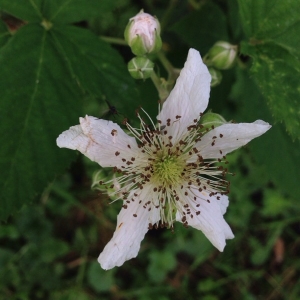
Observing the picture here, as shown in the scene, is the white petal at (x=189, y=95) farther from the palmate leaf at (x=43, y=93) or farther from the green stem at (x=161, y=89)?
the palmate leaf at (x=43, y=93)

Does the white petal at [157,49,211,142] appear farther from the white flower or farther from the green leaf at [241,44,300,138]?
the green leaf at [241,44,300,138]

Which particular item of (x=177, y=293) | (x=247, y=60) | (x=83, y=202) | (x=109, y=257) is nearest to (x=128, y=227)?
(x=109, y=257)

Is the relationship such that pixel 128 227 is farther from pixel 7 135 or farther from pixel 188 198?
pixel 7 135

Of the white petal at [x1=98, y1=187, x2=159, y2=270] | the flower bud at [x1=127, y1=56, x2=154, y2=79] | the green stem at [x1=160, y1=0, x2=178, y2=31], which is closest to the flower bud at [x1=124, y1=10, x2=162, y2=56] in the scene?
the flower bud at [x1=127, y1=56, x2=154, y2=79]

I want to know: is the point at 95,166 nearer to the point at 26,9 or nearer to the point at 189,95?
the point at 26,9

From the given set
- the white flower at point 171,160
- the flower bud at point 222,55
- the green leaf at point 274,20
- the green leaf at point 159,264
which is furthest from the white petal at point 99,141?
the green leaf at point 159,264
